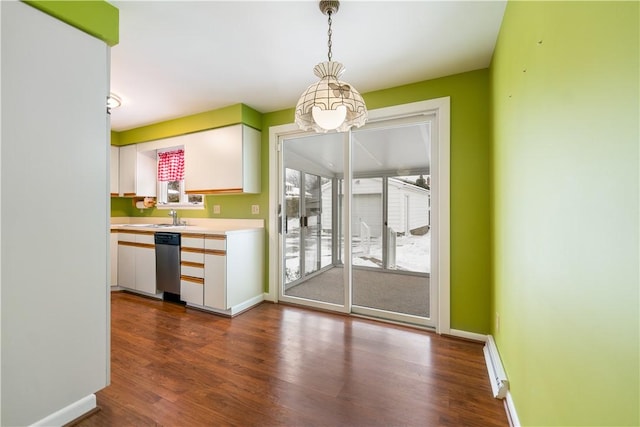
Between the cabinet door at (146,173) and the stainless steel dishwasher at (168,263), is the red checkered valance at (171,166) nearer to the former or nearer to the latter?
the cabinet door at (146,173)

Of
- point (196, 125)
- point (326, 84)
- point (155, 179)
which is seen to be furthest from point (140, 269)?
point (326, 84)

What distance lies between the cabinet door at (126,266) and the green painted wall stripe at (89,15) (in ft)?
9.67

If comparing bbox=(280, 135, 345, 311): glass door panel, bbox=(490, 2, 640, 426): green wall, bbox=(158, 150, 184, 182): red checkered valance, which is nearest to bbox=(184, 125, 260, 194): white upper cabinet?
bbox=(280, 135, 345, 311): glass door panel

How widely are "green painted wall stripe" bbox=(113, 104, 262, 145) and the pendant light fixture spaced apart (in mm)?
1897

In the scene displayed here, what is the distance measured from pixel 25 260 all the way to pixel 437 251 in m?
2.89

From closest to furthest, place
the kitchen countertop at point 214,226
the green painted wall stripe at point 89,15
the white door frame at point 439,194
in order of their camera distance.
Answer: the green painted wall stripe at point 89,15, the white door frame at point 439,194, the kitchen countertop at point 214,226

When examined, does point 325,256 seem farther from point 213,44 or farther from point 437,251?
point 213,44

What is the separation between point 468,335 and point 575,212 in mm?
2025

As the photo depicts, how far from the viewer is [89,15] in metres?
1.53

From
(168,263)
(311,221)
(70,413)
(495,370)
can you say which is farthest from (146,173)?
(495,370)

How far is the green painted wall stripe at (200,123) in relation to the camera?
3.25m

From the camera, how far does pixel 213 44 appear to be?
205 centimetres

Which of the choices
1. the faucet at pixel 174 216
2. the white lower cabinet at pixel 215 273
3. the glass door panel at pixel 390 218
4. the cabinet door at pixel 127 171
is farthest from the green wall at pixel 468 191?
the cabinet door at pixel 127 171

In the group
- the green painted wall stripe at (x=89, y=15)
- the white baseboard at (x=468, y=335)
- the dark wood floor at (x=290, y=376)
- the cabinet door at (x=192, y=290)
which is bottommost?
the dark wood floor at (x=290, y=376)
